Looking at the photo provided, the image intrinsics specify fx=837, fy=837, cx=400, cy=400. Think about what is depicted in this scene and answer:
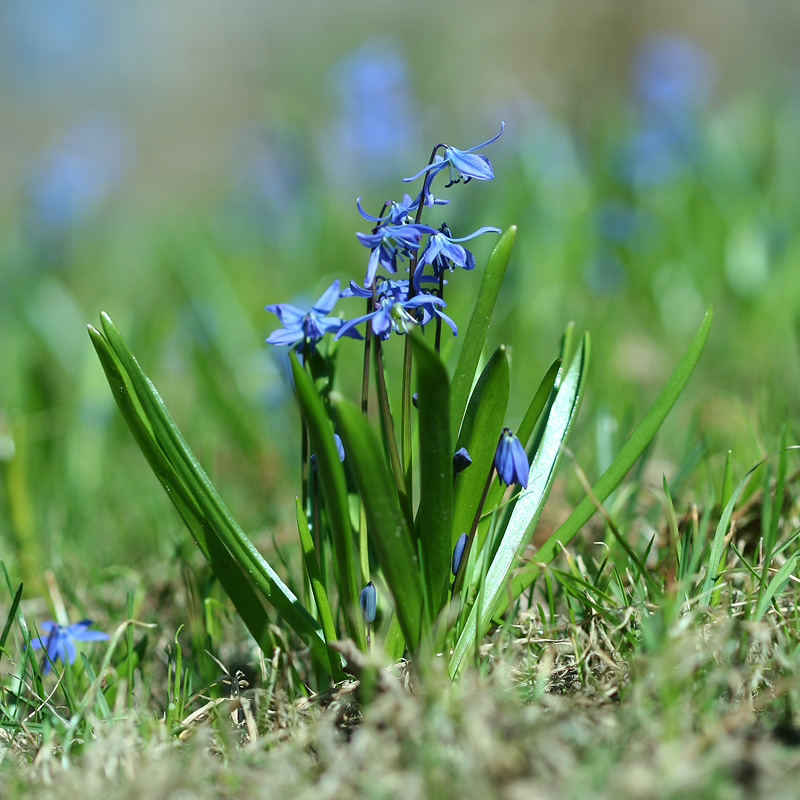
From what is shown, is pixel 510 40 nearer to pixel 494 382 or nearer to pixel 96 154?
pixel 96 154

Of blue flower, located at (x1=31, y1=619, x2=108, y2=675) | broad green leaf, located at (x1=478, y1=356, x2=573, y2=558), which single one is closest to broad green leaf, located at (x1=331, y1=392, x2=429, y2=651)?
broad green leaf, located at (x1=478, y1=356, x2=573, y2=558)

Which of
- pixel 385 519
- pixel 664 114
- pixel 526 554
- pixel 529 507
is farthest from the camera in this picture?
pixel 664 114

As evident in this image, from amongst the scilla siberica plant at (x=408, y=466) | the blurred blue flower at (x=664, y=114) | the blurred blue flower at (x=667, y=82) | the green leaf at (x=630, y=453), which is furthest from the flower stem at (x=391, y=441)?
the blurred blue flower at (x=667, y=82)

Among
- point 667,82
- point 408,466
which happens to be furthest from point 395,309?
point 667,82

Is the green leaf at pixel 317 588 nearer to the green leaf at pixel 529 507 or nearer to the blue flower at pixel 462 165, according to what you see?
the green leaf at pixel 529 507

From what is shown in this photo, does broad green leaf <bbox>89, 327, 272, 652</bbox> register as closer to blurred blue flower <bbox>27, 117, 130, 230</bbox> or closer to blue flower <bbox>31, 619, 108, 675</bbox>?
blue flower <bbox>31, 619, 108, 675</bbox>

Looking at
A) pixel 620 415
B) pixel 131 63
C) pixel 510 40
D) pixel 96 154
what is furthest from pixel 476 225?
pixel 131 63

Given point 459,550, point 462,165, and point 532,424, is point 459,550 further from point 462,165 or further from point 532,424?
point 462,165
